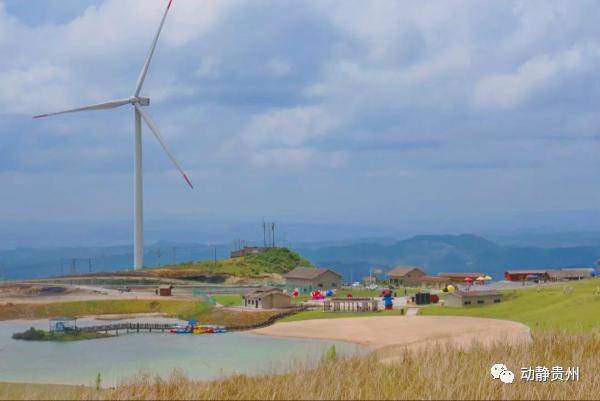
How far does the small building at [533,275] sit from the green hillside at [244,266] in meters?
30.5

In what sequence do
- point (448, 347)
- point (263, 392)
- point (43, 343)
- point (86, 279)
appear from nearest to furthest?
point (263, 392)
point (448, 347)
point (43, 343)
point (86, 279)

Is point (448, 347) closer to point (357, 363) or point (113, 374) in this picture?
point (357, 363)

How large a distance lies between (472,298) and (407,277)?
33.8 meters

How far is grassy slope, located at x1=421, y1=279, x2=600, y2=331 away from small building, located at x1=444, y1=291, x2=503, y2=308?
3.53 ft

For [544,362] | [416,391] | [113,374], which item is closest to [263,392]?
[416,391]

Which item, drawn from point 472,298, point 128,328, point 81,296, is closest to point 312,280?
point 81,296

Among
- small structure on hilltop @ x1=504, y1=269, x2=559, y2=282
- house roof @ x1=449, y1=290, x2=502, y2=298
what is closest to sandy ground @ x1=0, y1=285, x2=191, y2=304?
house roof @ x1=449, y1=290, x2=502, y2=298

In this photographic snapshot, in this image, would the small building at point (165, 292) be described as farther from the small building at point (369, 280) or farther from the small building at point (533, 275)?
the small building at point (533, 275)

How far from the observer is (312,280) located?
85938 millimetres

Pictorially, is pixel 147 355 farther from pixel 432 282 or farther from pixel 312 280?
pixel 432 282

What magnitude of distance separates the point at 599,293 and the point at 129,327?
3645cm

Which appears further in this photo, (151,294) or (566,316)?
(151,294)

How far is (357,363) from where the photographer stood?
21.7m

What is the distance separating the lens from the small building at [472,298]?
61.0 meters
